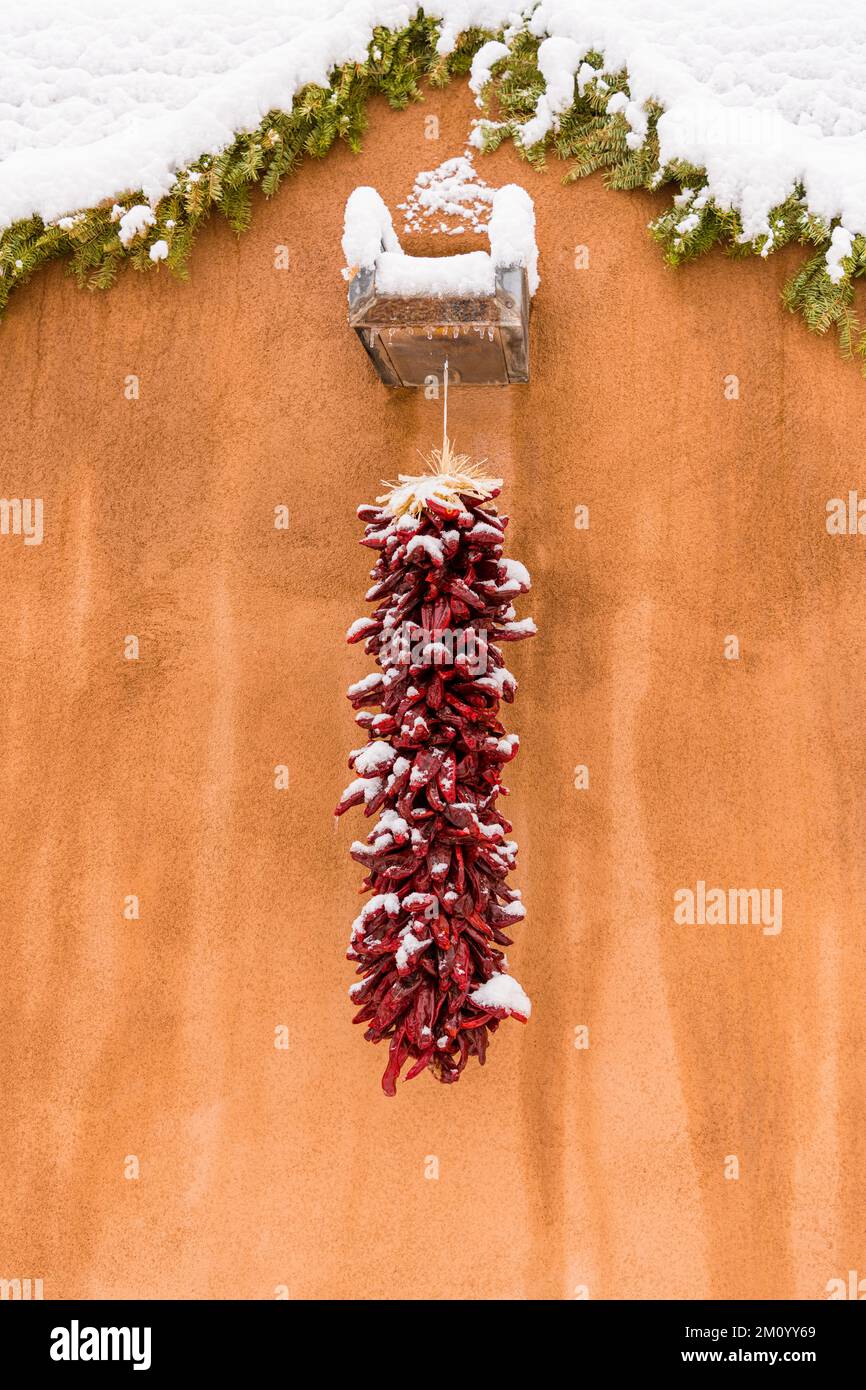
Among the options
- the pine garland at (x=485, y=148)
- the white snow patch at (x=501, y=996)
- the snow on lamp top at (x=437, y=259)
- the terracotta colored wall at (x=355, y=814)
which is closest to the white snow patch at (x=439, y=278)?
the snow on lamp top at (x=437, y=259)

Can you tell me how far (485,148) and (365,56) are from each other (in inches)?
17.8

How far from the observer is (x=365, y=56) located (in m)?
2.78

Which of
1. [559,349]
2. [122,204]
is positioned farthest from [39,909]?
[559,349]

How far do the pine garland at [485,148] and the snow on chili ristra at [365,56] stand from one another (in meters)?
0.03

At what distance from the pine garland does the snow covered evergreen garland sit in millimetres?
1166

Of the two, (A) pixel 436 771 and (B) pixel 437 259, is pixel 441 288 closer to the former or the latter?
(B) pixel 437 259

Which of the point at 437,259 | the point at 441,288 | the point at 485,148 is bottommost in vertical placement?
the point at 441,288

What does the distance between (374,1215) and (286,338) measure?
9.27ft

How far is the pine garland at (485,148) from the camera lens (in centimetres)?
273

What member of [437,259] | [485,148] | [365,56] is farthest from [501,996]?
[365,56]

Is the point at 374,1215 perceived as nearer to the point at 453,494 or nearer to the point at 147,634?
the point at 147,634

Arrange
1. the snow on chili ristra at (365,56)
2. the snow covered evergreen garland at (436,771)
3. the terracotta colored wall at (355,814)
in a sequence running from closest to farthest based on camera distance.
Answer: the snow covered evergreen garland at (436,771), the snow on chili ristra at (365,56), the terracotta colored wall at (355,814)

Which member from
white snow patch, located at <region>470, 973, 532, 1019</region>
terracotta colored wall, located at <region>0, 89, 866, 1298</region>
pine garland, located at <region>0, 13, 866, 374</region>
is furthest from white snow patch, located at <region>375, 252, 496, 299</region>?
white snow patch, located at <region>470, 973, 532, 1019</region>

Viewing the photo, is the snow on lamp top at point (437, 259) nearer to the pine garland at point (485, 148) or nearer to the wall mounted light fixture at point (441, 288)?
the wall mounted light fixture at point (441, 288)
